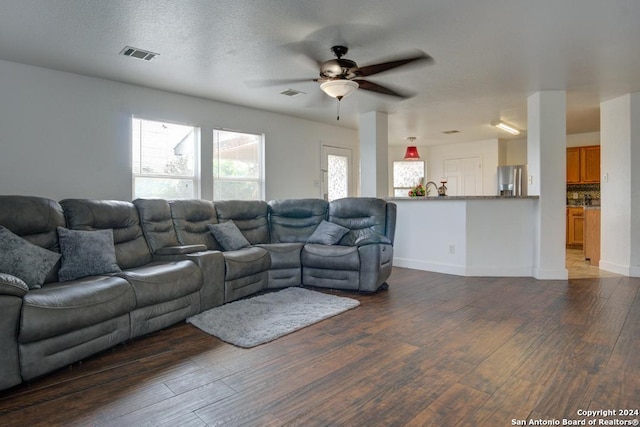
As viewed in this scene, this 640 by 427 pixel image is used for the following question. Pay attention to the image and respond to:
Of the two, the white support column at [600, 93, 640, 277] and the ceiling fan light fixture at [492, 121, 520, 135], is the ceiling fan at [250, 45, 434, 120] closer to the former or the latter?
the white support column at [600, 93, 640, 277]

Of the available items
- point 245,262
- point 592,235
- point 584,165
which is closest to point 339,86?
point 245,262

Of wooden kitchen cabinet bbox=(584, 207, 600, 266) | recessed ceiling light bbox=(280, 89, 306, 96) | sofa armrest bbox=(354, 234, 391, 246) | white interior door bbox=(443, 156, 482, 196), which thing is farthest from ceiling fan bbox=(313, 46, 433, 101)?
white interior door bbox=(443, 156, 482, 196)

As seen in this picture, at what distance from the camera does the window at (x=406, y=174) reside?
9234mm

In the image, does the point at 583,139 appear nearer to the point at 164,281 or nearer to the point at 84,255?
the point at 164,281

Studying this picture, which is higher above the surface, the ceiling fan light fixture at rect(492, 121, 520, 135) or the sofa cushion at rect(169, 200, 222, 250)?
the ceiling fan light fixture at rect(492, 121, 520, 135)

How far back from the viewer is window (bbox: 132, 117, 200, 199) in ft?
15.2

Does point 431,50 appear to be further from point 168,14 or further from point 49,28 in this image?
point 49,28

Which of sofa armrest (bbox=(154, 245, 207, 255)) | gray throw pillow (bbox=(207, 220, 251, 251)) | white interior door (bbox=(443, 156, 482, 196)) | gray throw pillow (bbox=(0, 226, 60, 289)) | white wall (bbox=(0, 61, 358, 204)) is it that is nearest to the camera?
gray throw pillow (bbox=(0, 226, 60, 289))

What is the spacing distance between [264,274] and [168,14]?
8.65 feet

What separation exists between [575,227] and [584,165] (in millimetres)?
1270

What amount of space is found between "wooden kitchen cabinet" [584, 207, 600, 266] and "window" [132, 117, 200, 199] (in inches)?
247

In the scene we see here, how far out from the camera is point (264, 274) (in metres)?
4.11

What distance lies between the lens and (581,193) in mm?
7773

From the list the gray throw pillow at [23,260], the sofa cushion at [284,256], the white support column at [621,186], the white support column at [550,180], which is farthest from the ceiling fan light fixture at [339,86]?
the white support column at [621,186]
